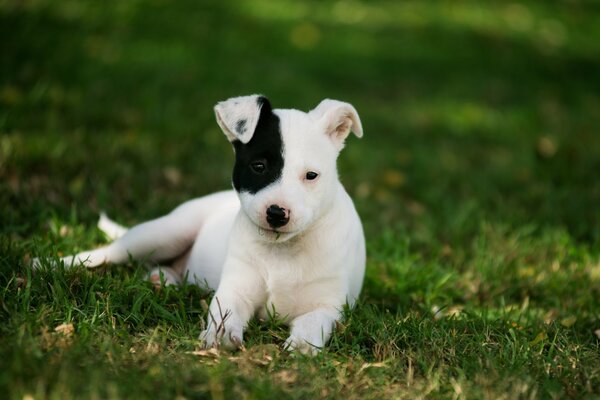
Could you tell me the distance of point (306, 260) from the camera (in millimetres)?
3777

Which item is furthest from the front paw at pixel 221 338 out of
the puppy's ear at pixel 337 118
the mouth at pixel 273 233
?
the puppy's ear at pixel 337 118

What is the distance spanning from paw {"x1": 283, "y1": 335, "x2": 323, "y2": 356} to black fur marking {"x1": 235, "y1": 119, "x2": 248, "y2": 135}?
3.33ft

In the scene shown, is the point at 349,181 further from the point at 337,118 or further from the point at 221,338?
the point at 221,338

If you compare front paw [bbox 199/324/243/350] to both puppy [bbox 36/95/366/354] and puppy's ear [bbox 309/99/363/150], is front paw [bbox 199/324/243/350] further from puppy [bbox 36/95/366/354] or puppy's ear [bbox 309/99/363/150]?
puppy's ear [bbox 309/99/363/150]

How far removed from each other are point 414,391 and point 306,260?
91cm

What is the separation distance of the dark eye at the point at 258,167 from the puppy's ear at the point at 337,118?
1.30 feet

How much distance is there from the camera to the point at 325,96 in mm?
8977

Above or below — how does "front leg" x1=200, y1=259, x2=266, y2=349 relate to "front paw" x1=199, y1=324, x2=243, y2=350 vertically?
above

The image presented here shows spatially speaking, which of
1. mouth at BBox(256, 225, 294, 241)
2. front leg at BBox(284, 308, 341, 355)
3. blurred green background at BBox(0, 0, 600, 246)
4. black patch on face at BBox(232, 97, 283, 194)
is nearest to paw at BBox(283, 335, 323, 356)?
front leg at BBox(284, 308, 341, 355)

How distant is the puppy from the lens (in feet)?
11.4

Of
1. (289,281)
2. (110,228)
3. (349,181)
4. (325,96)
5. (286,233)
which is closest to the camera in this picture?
(286,233)

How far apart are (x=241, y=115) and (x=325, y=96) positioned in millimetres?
5474

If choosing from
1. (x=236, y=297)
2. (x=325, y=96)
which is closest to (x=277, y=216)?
(x=236, y=297)

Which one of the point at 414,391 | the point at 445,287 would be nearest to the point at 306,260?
the point at 414,391
